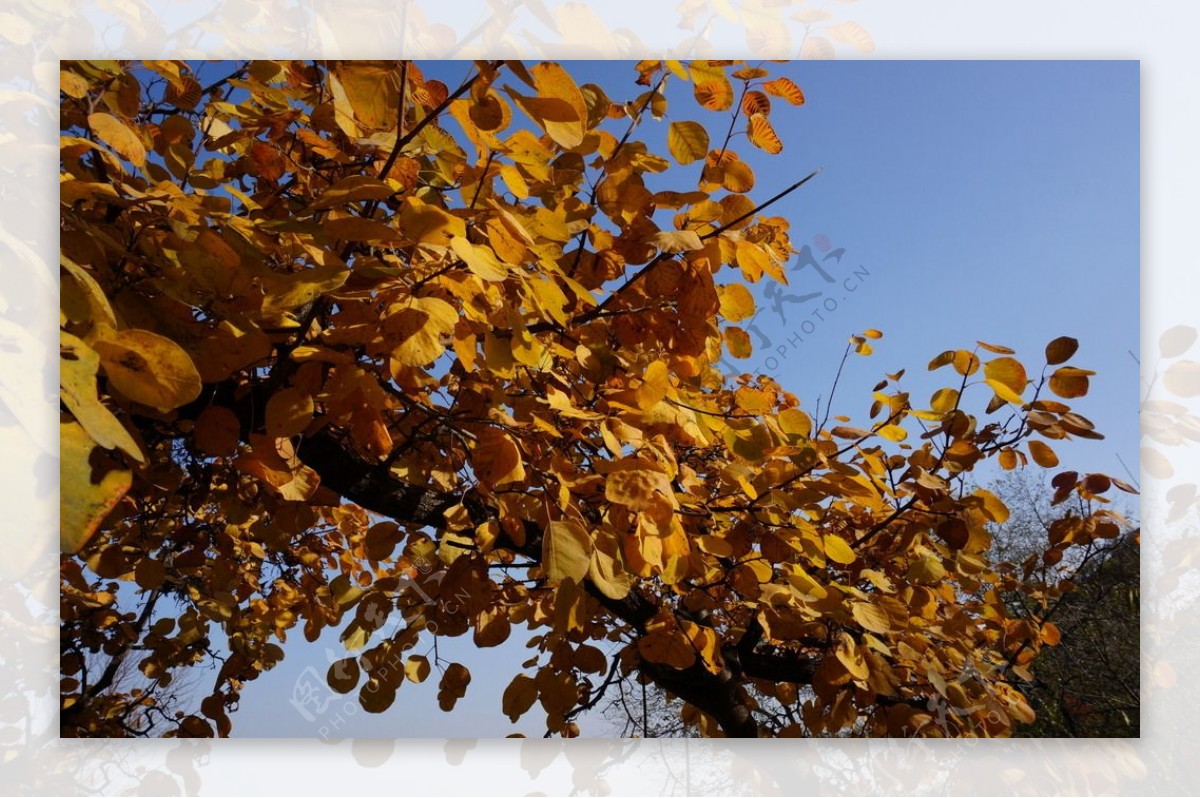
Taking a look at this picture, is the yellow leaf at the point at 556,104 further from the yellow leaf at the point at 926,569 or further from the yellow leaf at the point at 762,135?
the yellow leaf at the point at 926,569

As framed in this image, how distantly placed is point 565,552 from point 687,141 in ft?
1.31

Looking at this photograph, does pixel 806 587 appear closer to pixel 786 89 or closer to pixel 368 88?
pixel 786 89

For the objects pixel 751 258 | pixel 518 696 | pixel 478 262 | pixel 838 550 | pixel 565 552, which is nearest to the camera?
pixel 478 262

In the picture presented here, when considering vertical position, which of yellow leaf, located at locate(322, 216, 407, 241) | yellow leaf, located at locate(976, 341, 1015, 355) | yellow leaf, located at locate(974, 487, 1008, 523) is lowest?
yellow leaf, located at locate(974, 487, 1008, 523)

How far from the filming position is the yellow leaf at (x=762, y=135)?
767 millimetres

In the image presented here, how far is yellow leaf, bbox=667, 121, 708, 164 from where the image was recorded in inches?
28.9

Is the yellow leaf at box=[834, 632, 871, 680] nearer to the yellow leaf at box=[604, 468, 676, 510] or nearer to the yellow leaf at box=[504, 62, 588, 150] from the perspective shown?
the yellow leaf at box=[604, 468, 676, 510]

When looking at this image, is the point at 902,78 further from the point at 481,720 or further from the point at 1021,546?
the point at 1021,546

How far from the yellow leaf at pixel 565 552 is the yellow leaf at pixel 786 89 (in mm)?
496

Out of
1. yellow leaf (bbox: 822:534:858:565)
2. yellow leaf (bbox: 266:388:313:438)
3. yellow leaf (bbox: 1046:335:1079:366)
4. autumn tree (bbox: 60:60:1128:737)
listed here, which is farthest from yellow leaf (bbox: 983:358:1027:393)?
yellow leaf (bbox: 266:388:313:438)

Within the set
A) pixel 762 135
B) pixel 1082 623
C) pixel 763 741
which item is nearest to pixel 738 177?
pixel 762 135

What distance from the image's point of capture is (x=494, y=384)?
808 millimetres

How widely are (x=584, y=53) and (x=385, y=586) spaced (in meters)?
0.61

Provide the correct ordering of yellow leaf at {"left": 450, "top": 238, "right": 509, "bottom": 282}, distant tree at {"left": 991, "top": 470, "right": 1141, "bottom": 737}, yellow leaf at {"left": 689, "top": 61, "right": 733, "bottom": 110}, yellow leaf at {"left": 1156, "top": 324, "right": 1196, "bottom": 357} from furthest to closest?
distant tree at {"left": 991, "top": 470, "right": 1141, "bottom": 737} < yellow leaf at {"left": 1156, "top": 324, "right": 1196, "bottom": 357} < yellow leaf at {"left": 689, "top": 61, "right": 733, "bottom": 110} < yellow leaf at {"left": 450, "top": 238, "right": 509, "bottom": 282}
